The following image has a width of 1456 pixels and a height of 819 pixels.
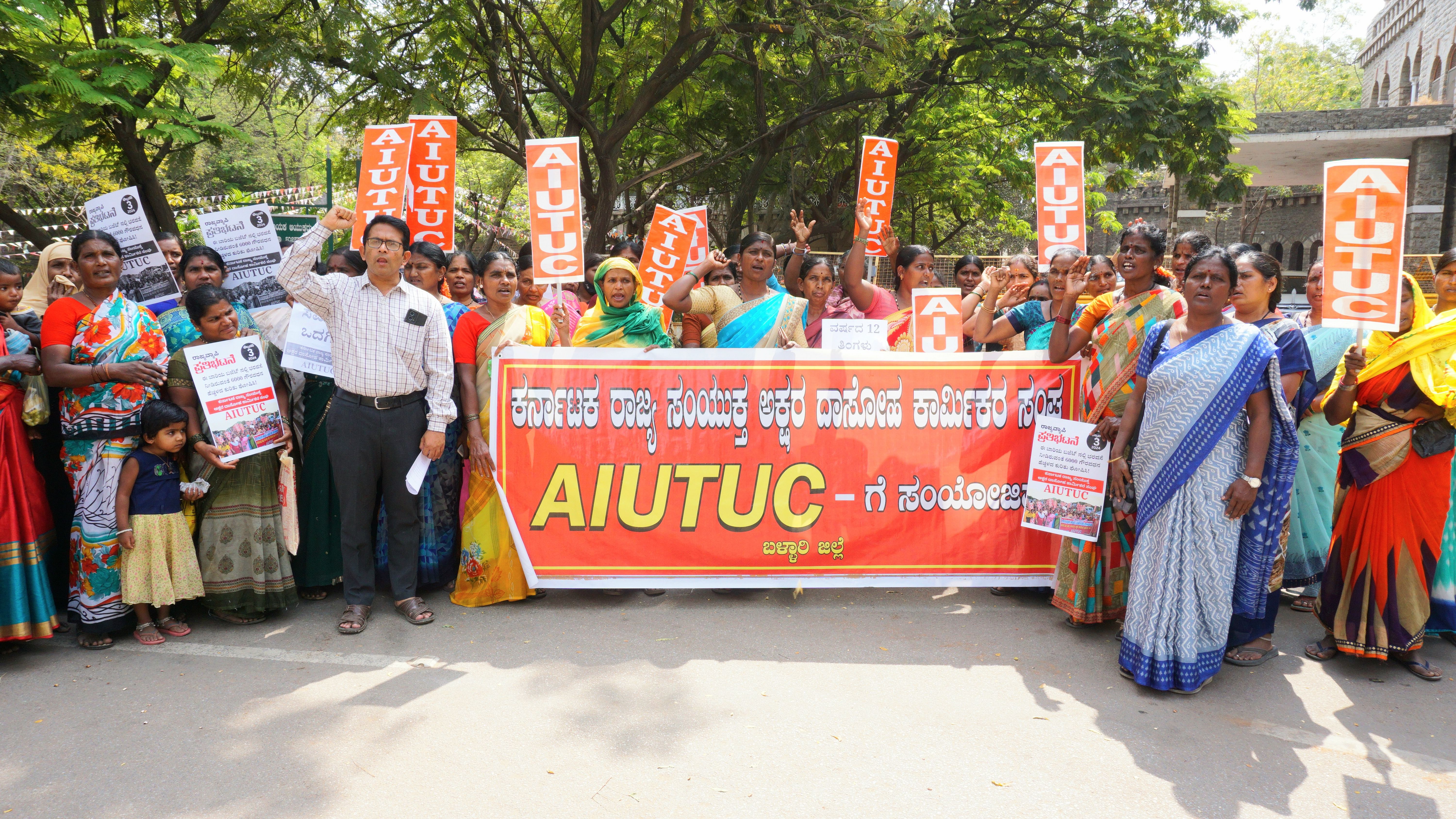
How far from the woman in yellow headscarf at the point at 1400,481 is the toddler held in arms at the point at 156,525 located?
488cm

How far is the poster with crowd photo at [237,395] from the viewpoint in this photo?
402cm

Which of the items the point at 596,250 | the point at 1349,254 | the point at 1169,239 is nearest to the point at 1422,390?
the point at 1349,254

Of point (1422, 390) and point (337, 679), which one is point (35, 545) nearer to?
point (337, 679)

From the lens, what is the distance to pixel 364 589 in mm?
4273

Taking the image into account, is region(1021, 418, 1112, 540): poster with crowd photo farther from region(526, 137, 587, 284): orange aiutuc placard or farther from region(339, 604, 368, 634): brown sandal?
region(339, 604, 368, 634): brown sandal

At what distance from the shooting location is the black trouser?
4.13 meters

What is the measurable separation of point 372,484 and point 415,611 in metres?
0.61

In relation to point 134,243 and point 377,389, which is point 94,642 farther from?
point 134,243

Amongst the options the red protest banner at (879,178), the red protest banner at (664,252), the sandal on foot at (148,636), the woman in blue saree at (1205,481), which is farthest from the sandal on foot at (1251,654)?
the sandal on foot at (148,636)

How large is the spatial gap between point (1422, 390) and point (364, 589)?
15.1 feet

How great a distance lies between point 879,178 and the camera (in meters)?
6.58

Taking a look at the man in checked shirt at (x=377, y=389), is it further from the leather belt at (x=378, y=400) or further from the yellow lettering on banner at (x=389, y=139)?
the yellow lettering on banner at (x=389, y=139)

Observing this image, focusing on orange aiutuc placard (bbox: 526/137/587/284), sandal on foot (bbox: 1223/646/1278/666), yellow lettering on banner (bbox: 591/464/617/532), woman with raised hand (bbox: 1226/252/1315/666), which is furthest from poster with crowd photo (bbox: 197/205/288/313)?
sandal on foot (bbox: 1223/646/1278/666)

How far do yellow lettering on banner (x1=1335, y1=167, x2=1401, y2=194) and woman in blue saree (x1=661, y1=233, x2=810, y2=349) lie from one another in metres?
2.36
